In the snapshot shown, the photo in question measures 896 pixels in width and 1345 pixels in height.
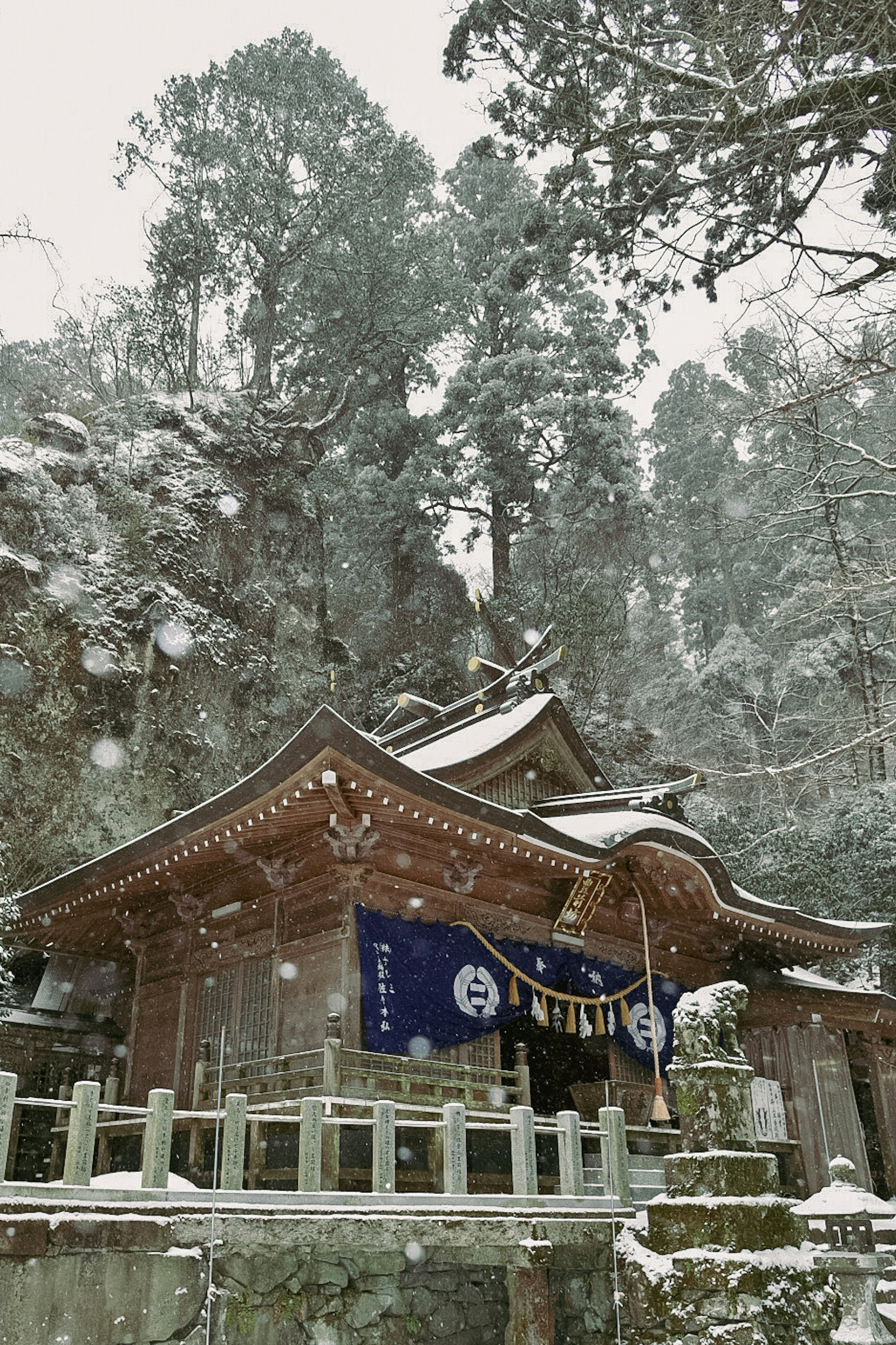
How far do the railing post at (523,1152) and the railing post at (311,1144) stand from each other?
1.82m

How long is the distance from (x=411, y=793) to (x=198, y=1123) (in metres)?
3.76

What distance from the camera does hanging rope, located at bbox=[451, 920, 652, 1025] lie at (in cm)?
1216

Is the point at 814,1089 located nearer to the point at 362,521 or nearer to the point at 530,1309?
the point at 530,1309

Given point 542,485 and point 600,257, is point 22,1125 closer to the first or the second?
point 600,257

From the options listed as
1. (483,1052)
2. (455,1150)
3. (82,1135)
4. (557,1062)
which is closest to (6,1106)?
(82,1135)

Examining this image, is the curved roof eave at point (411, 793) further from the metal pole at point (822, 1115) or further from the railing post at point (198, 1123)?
the railing post at point (198, 1123)

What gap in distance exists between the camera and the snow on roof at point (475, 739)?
1525 cm

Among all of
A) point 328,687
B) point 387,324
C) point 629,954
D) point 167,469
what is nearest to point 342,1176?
point 629,954

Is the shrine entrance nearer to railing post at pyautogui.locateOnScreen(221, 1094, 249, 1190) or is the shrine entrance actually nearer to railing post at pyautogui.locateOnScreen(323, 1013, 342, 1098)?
railing post at pyautogui.locateOnScreen(323, 1013, 342, 1098)

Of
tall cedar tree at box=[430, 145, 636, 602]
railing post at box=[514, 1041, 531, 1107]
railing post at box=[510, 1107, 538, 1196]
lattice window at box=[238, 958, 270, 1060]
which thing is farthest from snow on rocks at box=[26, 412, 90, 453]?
railing post at box=[510, 1107, 538, 1196]

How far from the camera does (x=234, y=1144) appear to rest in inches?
297

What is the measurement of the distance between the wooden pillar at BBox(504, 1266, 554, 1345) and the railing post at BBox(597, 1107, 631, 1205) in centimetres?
117

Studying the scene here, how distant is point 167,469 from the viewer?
1041 inches

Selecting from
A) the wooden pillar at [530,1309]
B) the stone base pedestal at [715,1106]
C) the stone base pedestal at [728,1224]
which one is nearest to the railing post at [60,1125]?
the wooden pillar at [530,1309]
